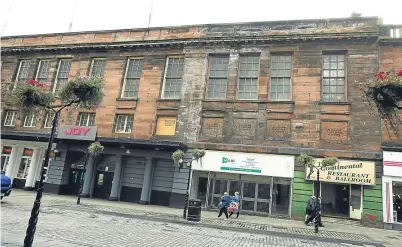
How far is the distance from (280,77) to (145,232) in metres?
14.3

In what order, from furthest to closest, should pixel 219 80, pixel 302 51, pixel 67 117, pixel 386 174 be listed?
pixel 67 117
pixel 219 80
pixel 302 51
pixel 386 174

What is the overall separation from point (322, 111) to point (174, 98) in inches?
415

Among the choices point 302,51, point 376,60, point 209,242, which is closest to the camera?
point 209,242

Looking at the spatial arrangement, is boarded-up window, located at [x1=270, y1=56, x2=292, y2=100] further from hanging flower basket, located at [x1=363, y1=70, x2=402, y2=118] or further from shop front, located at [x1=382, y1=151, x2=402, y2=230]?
hanging flower basket, located at [x1=363, y1=70, x2=402, y2=118]

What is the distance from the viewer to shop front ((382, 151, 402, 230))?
1633 cm

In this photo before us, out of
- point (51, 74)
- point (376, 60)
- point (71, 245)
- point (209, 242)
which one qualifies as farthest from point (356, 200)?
point (51, 74)

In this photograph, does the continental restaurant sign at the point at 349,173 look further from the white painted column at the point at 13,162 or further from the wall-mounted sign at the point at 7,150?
the wall-mounted sign at the point at 7,150

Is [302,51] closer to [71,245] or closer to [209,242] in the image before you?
[209,242]

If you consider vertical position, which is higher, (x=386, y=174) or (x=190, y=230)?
(x=386, y=174)

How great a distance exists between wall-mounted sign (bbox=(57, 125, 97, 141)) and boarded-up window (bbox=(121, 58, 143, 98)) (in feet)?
12.3

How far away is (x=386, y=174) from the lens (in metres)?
16.7

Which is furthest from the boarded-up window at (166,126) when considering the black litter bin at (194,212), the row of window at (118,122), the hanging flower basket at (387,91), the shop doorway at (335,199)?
the hanging flower basket at (387,91)

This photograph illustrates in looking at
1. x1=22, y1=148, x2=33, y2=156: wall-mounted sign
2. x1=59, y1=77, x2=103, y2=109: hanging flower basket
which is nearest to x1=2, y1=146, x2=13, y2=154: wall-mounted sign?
x1=22, y1=148, x2=33, y2=156: wall-mounted sign

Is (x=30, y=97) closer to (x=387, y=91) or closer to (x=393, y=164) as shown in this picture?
(x=387, y=91)
